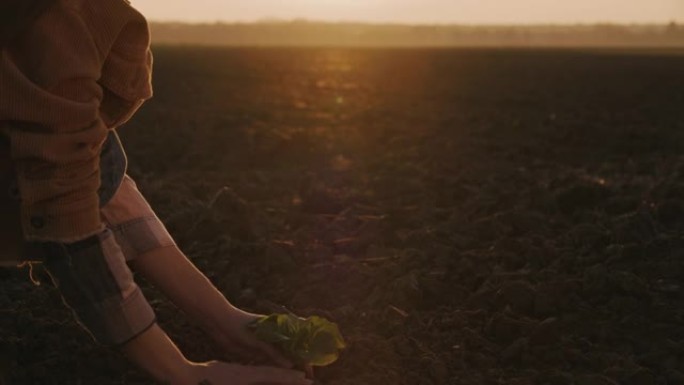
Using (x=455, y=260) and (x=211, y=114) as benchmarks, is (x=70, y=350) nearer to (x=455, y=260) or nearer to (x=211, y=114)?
(x=455, y=260)

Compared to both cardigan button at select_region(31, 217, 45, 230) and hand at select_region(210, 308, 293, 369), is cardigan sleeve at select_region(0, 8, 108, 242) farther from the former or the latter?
hand at select_region(210, 308, 293, 369)

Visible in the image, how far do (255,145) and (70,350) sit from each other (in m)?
5.07

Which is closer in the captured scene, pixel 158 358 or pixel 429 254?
pixel 158 358

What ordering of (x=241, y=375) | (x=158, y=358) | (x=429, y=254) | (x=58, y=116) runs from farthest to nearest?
1. (x=429, y=254)
2. (x=241, y=375)
3. (x=158, y=358)
4. (x=58, y=116)

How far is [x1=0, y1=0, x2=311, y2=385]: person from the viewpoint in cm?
189

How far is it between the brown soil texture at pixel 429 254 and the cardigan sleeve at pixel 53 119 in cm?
102

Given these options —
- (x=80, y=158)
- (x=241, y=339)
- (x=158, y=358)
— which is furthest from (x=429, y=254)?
(x=80, y=158)

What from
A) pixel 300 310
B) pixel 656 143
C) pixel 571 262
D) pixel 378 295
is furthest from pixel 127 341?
pixel 656 143

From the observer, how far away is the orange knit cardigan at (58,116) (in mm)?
1875

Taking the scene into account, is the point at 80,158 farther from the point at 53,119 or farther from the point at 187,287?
the point at 187,287

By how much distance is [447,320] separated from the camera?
332cm

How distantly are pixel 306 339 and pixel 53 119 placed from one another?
2.92 feet

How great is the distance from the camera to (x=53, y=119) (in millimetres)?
1882

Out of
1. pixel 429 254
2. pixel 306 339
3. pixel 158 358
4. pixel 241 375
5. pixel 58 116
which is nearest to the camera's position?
pixel 58 116
